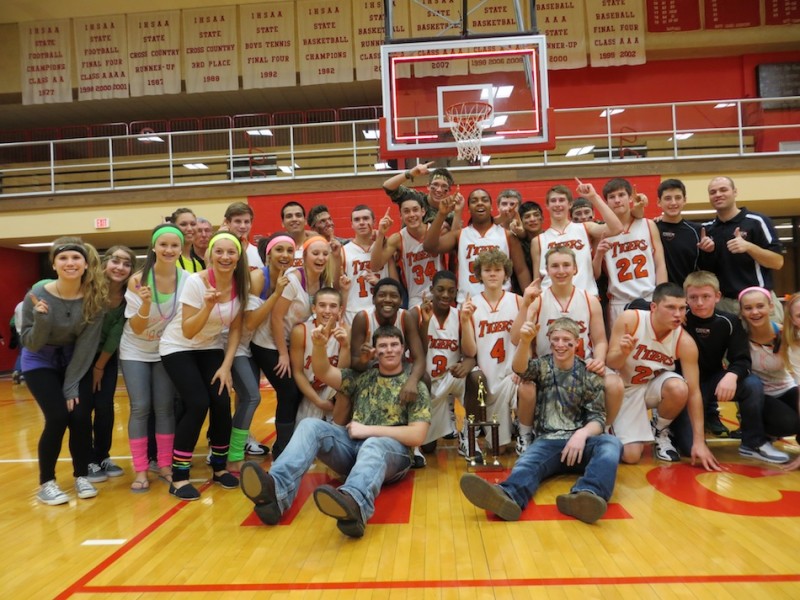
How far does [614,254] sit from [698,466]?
1.84 meters

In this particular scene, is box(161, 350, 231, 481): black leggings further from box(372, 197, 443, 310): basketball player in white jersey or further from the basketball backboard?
the basketball backboard

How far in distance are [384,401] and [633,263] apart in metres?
2.53

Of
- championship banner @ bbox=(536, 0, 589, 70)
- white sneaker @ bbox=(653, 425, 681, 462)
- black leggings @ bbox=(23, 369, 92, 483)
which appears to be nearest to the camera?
black leggings @ bbox=(23, 369, 92, 483)

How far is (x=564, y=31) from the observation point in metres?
13.0

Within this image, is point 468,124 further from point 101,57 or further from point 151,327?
point 101,57

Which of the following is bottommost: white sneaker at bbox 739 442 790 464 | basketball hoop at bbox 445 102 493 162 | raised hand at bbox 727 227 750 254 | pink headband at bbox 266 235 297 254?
white sneaker at bbox 739 442 790 464

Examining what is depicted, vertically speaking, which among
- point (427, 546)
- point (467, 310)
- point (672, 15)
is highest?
point (672, 15)

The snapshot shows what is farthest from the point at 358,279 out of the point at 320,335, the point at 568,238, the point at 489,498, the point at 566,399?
the point at 489,498

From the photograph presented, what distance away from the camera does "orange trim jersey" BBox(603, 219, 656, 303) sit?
4.98 meters

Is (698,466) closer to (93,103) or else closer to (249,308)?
(249,308)

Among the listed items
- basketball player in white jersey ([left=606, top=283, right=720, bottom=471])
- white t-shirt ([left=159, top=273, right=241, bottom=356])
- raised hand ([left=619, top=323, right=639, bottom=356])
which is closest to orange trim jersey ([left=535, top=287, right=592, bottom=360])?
basketball player in white jersey ([left=606, top=283, right=720, bottom=471])

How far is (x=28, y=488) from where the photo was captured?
4.36m

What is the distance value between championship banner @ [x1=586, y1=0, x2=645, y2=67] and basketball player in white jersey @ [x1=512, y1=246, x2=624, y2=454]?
10444 millimetres

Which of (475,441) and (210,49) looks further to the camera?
(210,49)
